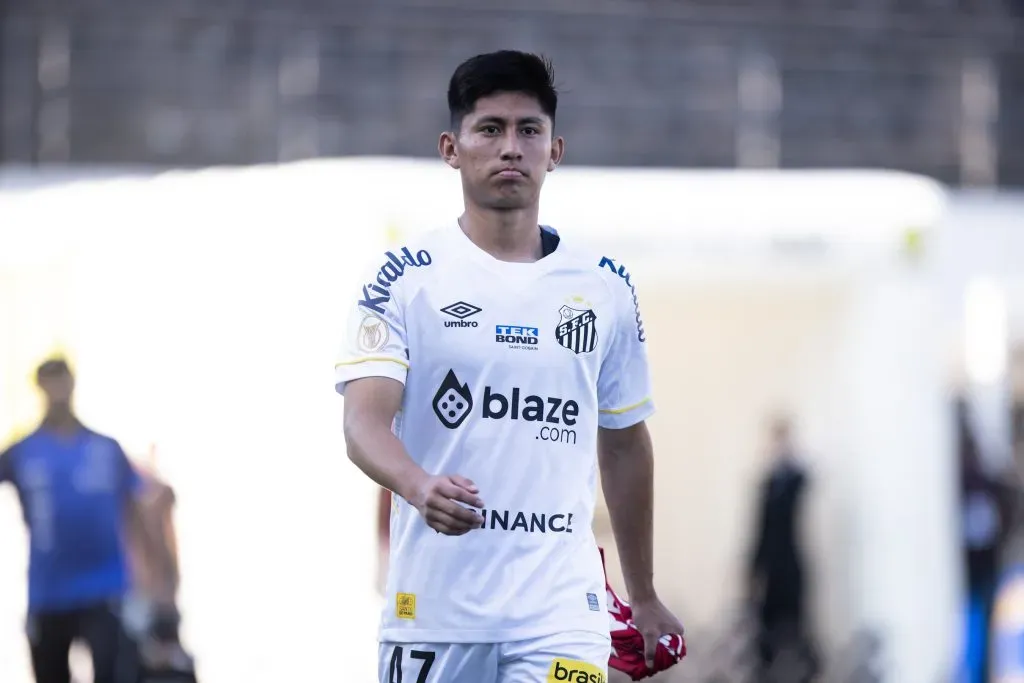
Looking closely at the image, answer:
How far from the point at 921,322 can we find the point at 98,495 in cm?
570

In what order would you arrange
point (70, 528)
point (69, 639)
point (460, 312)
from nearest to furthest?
point (460, 312), point (69, 639), point (70, 528)

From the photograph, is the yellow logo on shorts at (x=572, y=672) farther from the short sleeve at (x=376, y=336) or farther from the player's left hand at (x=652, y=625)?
the short sleeve at (x=376, y=336)

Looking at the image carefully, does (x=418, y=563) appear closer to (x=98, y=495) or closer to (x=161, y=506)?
(x=98, y=495)

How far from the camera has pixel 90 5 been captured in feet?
52.4

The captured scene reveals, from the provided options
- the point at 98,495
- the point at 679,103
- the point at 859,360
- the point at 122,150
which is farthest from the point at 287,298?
the point at 679,103

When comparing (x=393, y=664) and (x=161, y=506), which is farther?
(x=161, y=506)

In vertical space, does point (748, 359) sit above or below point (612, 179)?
below

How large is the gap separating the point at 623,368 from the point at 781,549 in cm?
842

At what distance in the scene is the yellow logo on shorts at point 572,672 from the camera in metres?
3.94

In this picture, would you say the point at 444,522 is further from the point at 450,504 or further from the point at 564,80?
the point at 564,80

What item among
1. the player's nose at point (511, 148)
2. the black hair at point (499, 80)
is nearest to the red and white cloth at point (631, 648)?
the player's nose at point (511, 148)

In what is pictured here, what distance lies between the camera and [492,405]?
13.0ft

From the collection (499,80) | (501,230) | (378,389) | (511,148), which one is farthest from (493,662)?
(499,80)

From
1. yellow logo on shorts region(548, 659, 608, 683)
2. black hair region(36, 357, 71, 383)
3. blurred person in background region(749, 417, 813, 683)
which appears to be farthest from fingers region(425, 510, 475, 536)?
blurred person in background region(749, 417, 813, 683)
